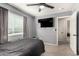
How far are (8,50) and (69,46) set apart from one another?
1.09 m

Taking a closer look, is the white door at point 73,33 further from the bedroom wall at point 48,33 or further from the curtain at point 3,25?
the curtain at point 3,25

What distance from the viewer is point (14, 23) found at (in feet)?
5.43

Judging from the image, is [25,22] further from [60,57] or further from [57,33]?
[60,57]

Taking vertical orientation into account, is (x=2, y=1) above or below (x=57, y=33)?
above

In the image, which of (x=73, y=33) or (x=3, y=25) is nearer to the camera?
(x=3, y=25)

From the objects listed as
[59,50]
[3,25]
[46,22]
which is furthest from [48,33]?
[3,25]

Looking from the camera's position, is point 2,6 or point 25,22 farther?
point 25,22

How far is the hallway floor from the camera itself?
1.62 metres

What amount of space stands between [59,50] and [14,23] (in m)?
0.95

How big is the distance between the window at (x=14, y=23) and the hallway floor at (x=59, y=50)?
61cm

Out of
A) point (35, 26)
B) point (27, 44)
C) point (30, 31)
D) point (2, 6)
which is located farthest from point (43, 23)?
point (2, 6)

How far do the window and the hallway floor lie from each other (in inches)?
24.1

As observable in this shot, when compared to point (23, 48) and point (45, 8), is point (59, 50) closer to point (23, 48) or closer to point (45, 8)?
point (23, 48)

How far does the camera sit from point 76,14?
169cm
